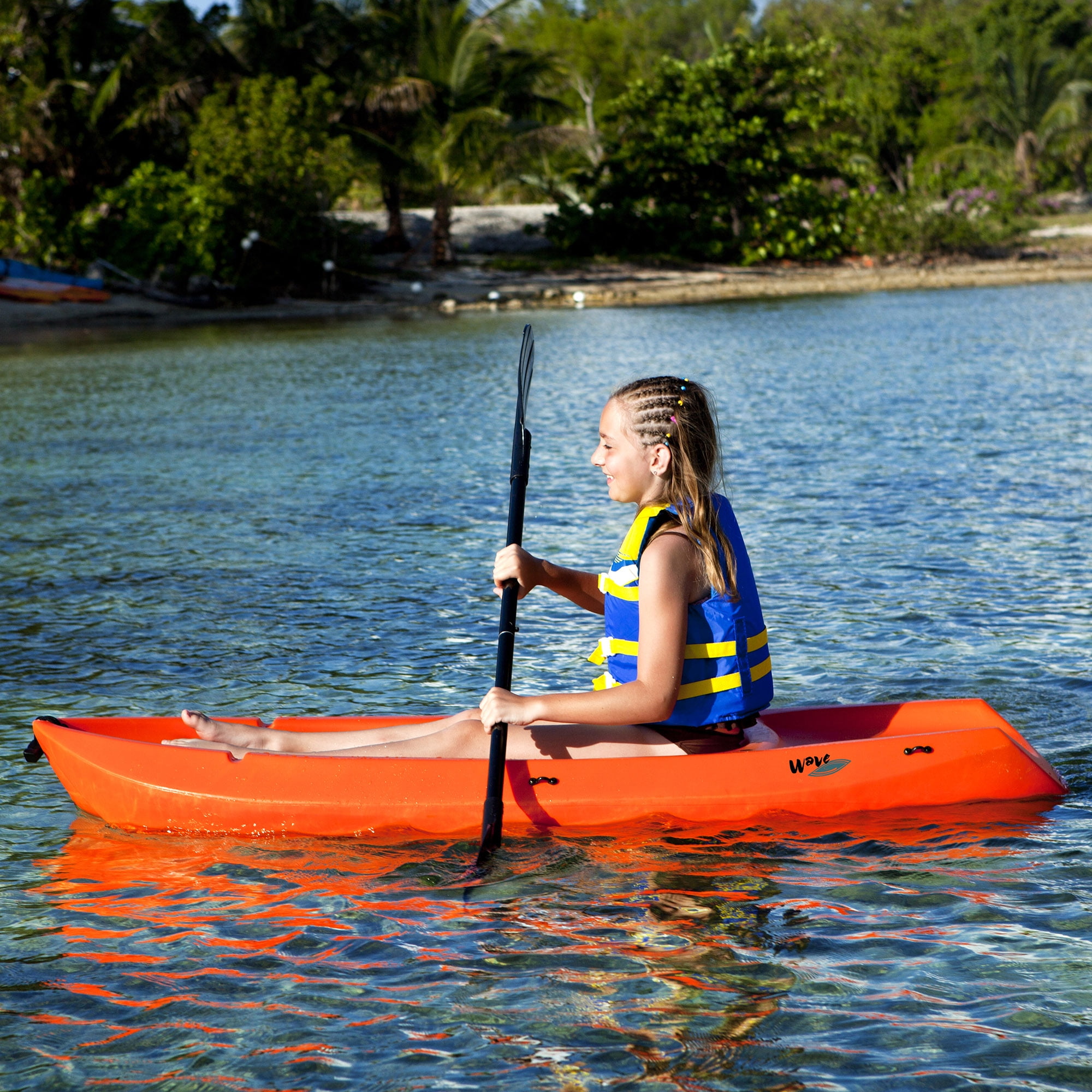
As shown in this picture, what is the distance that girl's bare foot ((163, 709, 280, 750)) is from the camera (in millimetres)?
4051

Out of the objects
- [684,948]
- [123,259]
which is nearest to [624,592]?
[684,948]

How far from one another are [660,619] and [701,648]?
237mm

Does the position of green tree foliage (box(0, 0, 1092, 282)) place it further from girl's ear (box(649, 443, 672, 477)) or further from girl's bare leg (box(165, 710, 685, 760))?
girl's ear (box(649, 443, 672, 477))

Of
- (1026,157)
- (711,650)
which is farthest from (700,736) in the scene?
(1026,157)

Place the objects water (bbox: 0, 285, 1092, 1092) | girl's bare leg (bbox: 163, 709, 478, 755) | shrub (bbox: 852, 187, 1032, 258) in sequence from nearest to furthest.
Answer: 1. water (bbox: 0, 285, 1092, 1092)
2. girl's bare leg (bbox: 163, 709, 478, 755)
3. shrub (bbox: 852, 187, 1032, 258)

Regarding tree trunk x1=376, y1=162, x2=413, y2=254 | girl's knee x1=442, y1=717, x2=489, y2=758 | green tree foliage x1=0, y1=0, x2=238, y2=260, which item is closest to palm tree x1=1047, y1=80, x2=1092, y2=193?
tree trunk x1=376, y1=162, x2=413, y2=254

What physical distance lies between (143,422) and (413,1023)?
1148 centimetres

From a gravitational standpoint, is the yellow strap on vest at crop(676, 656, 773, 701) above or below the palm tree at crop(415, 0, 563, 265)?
below

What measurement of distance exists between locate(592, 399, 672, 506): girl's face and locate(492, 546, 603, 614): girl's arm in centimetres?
32

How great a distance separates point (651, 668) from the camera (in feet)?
11.4

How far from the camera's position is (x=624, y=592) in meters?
3.65

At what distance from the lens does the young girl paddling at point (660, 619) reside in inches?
137

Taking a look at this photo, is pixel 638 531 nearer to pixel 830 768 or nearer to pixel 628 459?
pixel 628 459

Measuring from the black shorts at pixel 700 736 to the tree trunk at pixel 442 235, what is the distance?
90.5 feet
